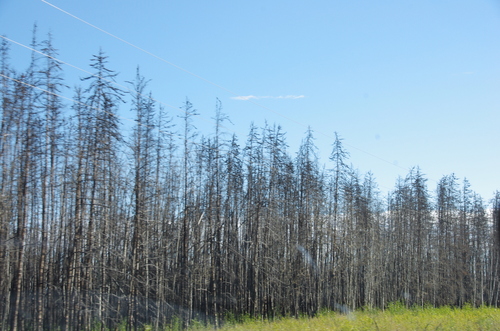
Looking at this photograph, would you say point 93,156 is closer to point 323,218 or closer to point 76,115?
point 76,115

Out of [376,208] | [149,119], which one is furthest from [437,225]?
[149,119]

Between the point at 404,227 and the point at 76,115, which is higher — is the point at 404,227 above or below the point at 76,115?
below

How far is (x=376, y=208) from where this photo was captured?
4622cm

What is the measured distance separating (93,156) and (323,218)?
719 inches

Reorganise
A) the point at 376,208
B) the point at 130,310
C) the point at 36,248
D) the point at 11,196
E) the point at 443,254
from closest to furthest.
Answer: the point at 11,196
the point at 130,310
the point at 36,248
the point at 376,208
the point at 443,254

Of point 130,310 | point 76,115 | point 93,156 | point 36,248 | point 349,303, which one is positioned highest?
point 76,115

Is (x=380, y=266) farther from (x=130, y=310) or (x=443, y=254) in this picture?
(x=130, y=310)

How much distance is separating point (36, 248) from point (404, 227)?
119 feet

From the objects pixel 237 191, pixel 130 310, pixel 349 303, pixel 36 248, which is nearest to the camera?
pixel 130 310

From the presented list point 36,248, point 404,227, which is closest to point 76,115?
point 36,248

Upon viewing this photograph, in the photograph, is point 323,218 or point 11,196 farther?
point 323,218

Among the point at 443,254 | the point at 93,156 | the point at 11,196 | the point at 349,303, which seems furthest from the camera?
the point at 443,254

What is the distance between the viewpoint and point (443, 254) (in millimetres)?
49500

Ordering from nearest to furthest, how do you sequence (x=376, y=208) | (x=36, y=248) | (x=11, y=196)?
(x=11, y=196)
(x=36, y=248)
(x=376, y=208)
